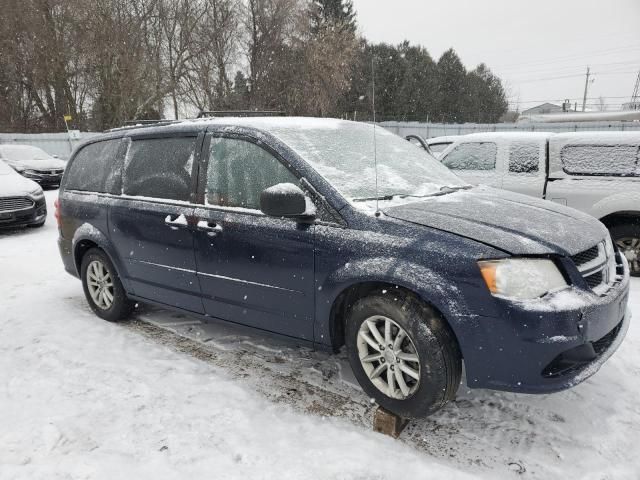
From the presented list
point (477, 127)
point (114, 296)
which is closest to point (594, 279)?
point (114, 296)

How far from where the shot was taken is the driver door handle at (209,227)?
10.4 ft

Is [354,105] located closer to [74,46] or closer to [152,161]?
[74,46]

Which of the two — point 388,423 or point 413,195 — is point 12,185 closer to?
point 413,195

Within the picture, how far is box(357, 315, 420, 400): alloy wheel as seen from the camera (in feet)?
8.33

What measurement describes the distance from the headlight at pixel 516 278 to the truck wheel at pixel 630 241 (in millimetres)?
3984

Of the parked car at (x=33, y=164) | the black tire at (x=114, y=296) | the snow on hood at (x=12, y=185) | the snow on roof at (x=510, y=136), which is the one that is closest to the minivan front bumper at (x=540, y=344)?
the black tire at (x=114, y=296)

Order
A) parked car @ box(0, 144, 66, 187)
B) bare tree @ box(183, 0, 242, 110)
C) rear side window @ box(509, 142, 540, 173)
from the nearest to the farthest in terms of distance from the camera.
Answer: rear side window @ box(509, 142, 540, 173), parked car @ box(0, 144, 66, 187), bare tree @ box(183, 0, 242, 110)

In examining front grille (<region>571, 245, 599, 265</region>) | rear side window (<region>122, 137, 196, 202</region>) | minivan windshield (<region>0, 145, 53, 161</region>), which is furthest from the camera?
minivan windshield (<region>0, 145, 53, 161</region>)

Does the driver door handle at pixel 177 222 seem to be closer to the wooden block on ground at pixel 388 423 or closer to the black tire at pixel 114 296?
the black tire at pixel 114 296

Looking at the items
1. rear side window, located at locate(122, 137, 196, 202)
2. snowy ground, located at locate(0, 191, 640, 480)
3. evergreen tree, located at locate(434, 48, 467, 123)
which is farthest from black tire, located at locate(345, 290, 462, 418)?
evergreen tree, located at locate(434, 48, 467, 123)

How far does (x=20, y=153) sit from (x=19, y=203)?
25.6 feet

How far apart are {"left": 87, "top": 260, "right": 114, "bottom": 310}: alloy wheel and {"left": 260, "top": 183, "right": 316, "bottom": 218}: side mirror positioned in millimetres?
2250

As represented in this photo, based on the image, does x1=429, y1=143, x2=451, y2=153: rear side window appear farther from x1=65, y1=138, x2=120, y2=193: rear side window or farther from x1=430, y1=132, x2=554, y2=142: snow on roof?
x1=65, y1=138, x2=120, y2=193: rear side window

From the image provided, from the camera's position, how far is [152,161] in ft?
12.4
